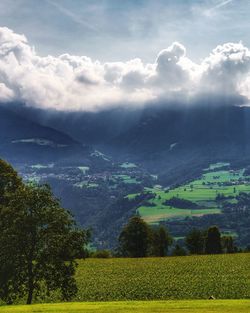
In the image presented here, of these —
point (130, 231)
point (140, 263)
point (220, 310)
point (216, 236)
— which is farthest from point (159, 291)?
point (216, 236)

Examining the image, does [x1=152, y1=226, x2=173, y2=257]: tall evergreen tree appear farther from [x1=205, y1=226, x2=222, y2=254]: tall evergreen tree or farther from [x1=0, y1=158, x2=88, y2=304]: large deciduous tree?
[x1=0, y1=158, x2=88, y2=304]: large deciduous tree

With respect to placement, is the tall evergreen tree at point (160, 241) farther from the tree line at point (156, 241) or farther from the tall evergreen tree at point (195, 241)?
the tall evergreen tree at point (195, 241)

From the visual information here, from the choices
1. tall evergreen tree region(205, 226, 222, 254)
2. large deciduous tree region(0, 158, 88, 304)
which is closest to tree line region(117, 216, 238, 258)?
tall evergreen tree region(205, 226, 222, 254)

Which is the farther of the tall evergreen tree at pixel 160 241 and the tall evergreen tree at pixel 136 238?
the tall evergreen tree at pixel 160 241

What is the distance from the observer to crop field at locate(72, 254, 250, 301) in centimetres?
6162

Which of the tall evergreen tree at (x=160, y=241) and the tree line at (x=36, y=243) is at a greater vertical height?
the tree line at (x=36, y=243)

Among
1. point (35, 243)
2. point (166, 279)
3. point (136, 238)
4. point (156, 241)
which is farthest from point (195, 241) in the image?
point (35, 243)

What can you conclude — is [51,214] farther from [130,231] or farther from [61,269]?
[130,231]

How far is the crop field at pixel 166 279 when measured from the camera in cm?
6162

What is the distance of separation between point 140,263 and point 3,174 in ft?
113

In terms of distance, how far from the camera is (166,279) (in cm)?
7250

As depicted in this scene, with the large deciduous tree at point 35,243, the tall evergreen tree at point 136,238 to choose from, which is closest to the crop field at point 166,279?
the large deciduous tree at point 35,243

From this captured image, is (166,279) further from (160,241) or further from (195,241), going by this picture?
(195,241)

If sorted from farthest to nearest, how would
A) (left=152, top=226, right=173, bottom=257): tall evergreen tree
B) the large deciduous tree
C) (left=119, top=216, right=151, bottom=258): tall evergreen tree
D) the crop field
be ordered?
(left=152, top=226, right=173, bottom=257): tall evergreen tree
(left=119, top=216, right=151, bottom=258): tall evergreen tree
the crop field
the large deciduous tree
